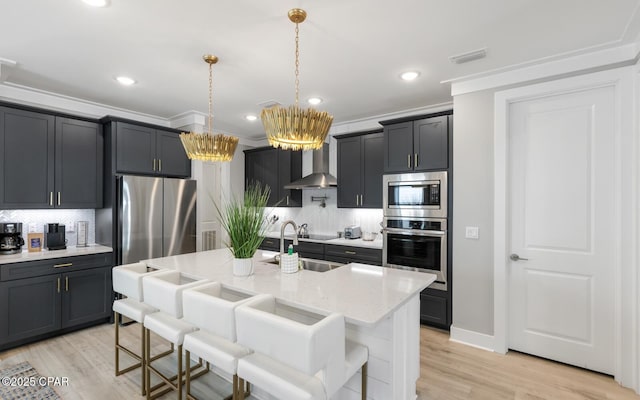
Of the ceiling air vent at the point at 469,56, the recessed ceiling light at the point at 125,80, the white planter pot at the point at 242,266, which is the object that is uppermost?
the ceiling air vent at the point at 469,56

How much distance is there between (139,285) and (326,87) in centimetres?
267

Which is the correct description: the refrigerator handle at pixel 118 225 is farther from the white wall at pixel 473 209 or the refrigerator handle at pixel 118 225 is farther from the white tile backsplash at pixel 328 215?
the white wall at pixel 473 209

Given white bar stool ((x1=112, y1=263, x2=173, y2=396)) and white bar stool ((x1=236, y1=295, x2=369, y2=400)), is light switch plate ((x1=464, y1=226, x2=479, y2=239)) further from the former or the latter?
white bar stool ((x1=112, y1=263, x2=173, y2=396))

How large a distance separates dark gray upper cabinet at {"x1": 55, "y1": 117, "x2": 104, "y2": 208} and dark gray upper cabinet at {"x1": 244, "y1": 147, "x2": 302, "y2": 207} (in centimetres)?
232

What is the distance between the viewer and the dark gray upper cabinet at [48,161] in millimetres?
3307

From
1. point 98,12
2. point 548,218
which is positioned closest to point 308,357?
point 98,12

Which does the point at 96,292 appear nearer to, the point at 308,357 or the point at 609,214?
the point at 308,357

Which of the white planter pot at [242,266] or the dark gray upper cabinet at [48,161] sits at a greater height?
the dark gray upper cabinet at [48,161]

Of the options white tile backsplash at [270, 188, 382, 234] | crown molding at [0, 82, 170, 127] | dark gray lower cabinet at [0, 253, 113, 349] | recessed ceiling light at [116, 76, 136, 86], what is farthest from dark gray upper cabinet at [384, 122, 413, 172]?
dark gray lower cabinet at [0, 253, 113, 349]

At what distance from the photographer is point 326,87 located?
353cm

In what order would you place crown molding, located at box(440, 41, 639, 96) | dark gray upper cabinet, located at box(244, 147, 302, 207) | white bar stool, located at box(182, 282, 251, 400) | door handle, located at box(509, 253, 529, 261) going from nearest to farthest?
white bar stool, located at box(182, 282, 251, 400) → crown molding, located at box(440, 41, 639, 96) → door handle, located at box(509, 253, 529, 261) → dark gray upper cabinet, located at box(244, 147, 302, 207)

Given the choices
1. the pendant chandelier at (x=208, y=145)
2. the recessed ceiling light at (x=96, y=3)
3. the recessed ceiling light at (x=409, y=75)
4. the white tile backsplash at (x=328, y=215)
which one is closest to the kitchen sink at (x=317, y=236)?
the white tile backsplash at (x=328, y=215)

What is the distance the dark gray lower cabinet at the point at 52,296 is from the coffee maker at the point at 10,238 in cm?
37

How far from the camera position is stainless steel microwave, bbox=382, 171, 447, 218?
11.8 feet
